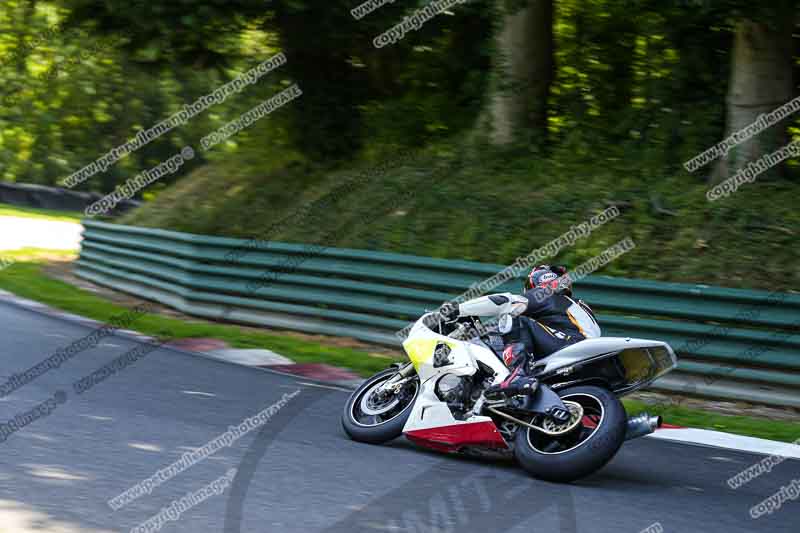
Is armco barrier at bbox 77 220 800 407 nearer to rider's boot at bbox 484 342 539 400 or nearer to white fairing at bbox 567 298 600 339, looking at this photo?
white fairing at bbox 567 298 600 339

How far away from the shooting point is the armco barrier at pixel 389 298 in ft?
34.7

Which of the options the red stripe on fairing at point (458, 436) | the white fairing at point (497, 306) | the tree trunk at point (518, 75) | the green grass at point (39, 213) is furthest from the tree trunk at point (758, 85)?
the green grass at point (39, 213)

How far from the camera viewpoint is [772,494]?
6.95 m

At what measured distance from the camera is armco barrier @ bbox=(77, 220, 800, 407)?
1056 cm

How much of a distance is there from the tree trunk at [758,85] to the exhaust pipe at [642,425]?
7.58 m

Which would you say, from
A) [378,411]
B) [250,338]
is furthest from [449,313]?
[250,338]

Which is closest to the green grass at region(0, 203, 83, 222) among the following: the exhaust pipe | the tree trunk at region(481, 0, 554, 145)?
the tree trunk at region(481, 0, 554, 145)

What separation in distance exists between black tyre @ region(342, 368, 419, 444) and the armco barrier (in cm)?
Answer: 402

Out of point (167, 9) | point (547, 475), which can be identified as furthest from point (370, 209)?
point (547, 475)

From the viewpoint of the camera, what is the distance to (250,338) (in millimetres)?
13031

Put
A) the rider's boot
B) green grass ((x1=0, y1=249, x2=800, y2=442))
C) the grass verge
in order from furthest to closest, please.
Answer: the grass verge
green grass ((x1=0, y1=249, x2=800, y2=442))
the rider's boot

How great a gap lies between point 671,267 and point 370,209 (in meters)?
5.05

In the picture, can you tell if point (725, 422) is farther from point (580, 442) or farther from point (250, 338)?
point (250, 338)

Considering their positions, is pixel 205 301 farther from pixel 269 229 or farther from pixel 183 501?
pixel 183 501
